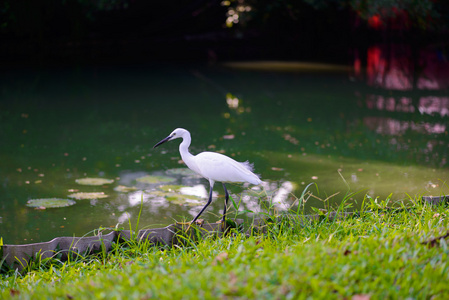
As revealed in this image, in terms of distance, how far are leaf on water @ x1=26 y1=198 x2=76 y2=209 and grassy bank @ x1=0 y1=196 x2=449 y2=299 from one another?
122 cm

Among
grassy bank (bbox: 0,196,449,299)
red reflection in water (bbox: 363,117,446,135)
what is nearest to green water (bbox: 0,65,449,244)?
red reflection in water (bbox: 363,117,446,135)

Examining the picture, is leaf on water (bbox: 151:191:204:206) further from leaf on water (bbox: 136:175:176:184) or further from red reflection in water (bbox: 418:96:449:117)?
red reflection in water (bbox: 418:96:449:117)

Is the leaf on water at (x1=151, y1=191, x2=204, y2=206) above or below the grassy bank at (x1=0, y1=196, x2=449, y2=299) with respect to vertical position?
below

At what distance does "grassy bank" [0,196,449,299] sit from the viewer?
2.21 meters

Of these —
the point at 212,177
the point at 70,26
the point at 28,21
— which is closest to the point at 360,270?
the point at 212,177

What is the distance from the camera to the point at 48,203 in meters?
4.49

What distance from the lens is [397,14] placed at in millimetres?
16766

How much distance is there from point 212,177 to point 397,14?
15.0 metres

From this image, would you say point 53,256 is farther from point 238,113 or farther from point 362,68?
point 362,68

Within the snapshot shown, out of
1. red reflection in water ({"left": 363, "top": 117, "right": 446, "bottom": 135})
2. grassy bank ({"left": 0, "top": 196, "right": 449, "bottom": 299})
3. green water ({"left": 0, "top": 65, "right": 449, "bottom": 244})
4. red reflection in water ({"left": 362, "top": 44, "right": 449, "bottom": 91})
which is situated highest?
grassy bank ({"left": 0, "top": 196, "right": 449, "bottom": 299})

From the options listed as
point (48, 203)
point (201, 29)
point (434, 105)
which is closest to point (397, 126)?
point (434, 105)

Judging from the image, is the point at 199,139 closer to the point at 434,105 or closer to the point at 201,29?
the point at 434,105

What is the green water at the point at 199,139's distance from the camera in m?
4.59

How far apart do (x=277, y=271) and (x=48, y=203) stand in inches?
110
